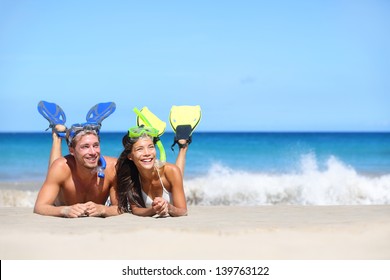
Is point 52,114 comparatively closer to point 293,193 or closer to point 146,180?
point 146,180

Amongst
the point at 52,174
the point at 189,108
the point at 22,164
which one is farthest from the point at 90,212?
the point at 22,164

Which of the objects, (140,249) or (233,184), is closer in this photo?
(140,249)

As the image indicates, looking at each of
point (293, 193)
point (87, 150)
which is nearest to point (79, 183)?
point (87, 150)

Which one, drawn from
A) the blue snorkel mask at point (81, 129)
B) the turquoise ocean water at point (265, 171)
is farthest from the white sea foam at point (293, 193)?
the blue snorkel mask at point (81, 129)

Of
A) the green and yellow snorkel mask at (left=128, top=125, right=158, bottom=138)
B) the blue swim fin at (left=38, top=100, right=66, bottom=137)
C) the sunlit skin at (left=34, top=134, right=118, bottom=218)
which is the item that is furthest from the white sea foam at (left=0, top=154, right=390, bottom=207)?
the green and yellow snorkel mask at (left=128, top=125, right=158, bottom=138)

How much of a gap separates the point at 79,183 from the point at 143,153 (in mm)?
783

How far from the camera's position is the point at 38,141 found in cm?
4159

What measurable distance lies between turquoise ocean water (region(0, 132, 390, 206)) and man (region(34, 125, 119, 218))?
7669 millimetres

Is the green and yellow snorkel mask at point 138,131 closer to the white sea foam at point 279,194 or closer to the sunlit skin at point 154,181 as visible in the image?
the sunlit skin at point 154,181

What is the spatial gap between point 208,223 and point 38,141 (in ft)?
123

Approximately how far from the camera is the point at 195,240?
4.89 metres

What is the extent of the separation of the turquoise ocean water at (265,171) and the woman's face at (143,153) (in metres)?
8.22

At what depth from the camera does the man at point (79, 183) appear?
18.7ft
